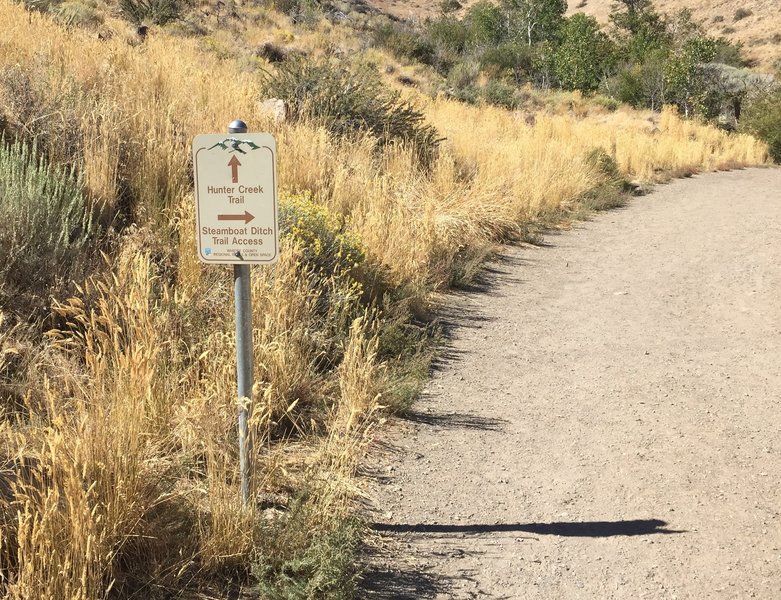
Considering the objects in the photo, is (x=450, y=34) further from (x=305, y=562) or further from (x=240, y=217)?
(x=305, y=562)

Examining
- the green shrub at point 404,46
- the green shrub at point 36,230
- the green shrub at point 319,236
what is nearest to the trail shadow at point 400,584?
the green shrub at point 36,230

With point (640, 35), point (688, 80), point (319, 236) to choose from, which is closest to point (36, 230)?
point (319, 236)

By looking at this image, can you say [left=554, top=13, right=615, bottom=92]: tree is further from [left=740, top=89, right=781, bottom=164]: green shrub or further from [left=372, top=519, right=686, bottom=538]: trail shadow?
[left=372, top=519, right=686, bottom=538]: trail shadow

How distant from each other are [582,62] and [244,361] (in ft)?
138

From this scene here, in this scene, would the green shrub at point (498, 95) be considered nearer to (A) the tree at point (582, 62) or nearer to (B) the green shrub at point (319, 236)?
(A) the tree at point (582, 62)

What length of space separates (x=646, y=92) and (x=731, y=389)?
33.7m

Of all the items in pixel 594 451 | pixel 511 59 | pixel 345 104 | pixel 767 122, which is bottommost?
pixel 594 451

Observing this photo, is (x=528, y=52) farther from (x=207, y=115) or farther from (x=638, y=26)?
(x=207, y=115)

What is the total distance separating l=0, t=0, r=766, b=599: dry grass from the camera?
2797 mm

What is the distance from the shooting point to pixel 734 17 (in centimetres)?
7612

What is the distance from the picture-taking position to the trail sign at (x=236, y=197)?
292 cm

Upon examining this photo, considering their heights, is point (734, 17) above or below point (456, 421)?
above

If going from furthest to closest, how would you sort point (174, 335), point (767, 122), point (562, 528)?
point (767, 122) → point (174, 335) → point (562, 528)

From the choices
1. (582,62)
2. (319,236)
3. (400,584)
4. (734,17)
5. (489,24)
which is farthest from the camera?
(734,17)
